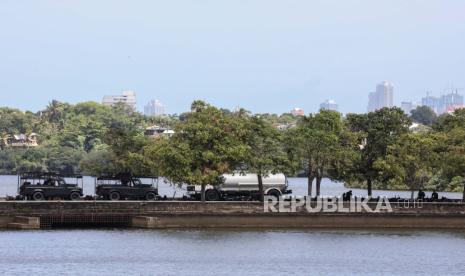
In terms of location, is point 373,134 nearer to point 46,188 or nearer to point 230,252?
point 46,188

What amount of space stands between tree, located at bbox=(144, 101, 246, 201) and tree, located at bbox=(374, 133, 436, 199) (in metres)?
14.0

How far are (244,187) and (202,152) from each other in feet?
30.3

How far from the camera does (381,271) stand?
215ft

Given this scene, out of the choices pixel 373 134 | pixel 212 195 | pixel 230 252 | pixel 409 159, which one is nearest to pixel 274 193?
pixel 212 195

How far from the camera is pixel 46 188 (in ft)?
283

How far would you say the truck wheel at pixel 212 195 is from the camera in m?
93.1

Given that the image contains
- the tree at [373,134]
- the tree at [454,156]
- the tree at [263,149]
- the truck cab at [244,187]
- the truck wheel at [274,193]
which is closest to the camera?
the tree at [263,149]

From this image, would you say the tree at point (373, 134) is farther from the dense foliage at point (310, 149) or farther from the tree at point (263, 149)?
the tree at point (263, 149)

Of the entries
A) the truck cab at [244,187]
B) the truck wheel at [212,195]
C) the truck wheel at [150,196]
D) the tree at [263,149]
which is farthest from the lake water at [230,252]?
the truck cab at [244,187]

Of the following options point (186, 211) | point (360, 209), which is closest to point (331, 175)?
point (360, 209)

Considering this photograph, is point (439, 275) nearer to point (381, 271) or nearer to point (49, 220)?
point (381, 271)

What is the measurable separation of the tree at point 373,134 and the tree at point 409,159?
1.97 metres

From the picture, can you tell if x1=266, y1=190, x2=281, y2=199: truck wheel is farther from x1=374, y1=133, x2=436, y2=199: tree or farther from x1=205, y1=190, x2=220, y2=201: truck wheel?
x1=374, y1=133, x2=436, y2=199: tree

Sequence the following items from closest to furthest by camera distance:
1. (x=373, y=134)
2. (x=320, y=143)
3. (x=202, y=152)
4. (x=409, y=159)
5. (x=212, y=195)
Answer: (x=202, y=152) < (x=212, y=195) < (x=320, y=143) < (x=409, y=159) < (x=373, y=134)
